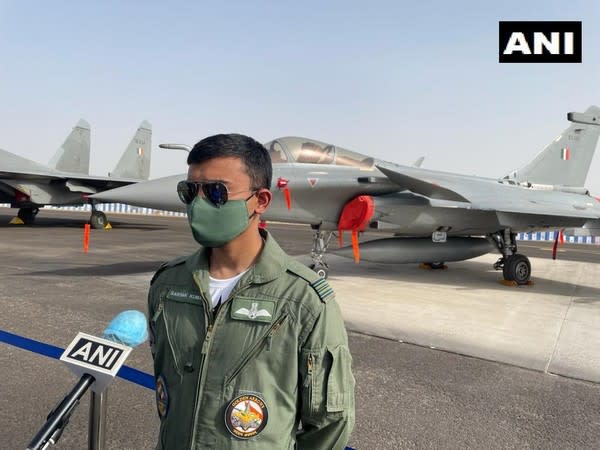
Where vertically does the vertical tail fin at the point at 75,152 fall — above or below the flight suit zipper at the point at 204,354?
above

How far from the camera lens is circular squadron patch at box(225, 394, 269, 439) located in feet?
4.62

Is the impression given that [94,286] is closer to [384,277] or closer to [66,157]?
[384,277]

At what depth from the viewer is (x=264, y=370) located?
4.72ft

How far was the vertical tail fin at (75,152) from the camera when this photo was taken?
2518cm

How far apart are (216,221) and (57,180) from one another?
22.7m

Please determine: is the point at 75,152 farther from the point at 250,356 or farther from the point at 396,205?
the point at 250,356

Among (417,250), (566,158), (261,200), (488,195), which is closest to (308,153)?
(417,250)

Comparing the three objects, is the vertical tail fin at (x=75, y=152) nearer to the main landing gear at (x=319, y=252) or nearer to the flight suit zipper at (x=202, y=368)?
the main landing gear at (x=319, y=252)

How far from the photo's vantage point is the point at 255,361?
1.44 meters

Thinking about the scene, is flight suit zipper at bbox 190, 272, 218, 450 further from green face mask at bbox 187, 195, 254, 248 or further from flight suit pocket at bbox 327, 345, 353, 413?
flight suit pocket at bbox 327, 345, 353, 413

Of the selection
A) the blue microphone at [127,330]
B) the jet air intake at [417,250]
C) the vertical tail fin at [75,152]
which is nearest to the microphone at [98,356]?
the blue microphone at [127,330]

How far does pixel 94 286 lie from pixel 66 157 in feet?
67.0

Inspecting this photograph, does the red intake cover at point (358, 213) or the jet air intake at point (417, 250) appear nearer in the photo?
the red intake cover at point (358, 213)

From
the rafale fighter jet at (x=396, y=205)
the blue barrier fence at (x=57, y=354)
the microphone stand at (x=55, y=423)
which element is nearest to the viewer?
the microphone stand at (x=55, y=423)
